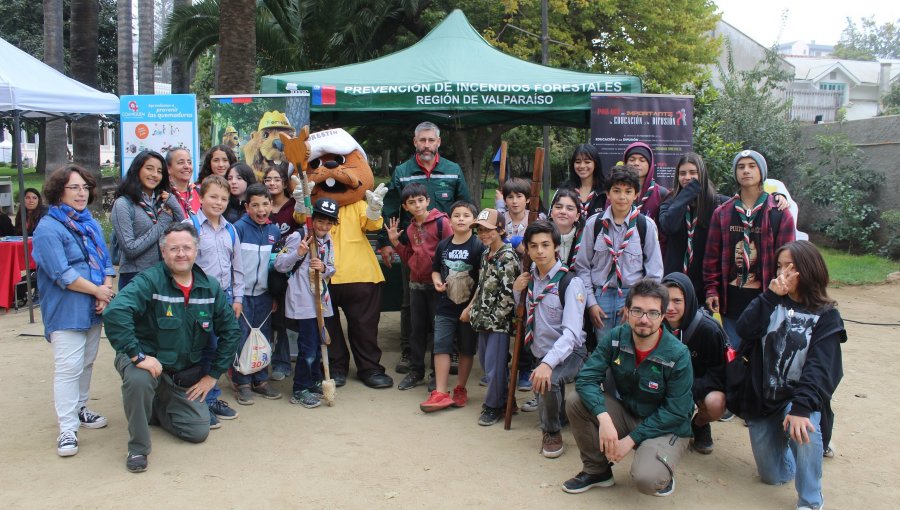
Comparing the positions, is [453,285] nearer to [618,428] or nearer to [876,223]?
[618,428]

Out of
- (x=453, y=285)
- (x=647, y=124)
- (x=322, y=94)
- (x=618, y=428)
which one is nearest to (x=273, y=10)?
(x=322, y=94)

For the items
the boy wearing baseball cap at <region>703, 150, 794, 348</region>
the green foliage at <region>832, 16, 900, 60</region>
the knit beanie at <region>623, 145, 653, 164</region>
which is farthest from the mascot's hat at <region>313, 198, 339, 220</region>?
the green foliage at <region>832, 16, 900, 60</region>

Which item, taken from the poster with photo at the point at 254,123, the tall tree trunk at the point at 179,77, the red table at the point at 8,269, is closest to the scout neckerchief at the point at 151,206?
the poster with photo at the point at 254,123

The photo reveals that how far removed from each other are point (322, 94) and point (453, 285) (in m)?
2.73

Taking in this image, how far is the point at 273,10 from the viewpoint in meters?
15.0

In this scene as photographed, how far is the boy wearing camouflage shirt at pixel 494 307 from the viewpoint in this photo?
490 cm

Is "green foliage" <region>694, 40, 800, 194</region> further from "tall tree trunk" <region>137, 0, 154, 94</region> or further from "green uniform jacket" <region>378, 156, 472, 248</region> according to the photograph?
"tall tree trunk" <region>137, 0, 154, 94</region>

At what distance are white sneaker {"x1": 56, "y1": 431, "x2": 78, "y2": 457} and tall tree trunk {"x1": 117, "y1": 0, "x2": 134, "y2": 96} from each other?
17742 mm

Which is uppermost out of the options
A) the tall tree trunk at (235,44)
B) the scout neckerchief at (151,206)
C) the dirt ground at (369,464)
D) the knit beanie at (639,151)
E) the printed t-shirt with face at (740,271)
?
the tall tree trunk at (235,44)

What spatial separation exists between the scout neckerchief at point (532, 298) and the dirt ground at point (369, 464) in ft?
2.25

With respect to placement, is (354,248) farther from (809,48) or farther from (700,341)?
(809,48)

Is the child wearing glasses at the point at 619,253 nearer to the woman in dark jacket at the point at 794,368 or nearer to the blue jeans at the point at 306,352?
the woman in dark jacket at the point at 794,368

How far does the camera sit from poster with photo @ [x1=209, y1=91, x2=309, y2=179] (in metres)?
6.53

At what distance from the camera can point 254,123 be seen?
6.63 m
